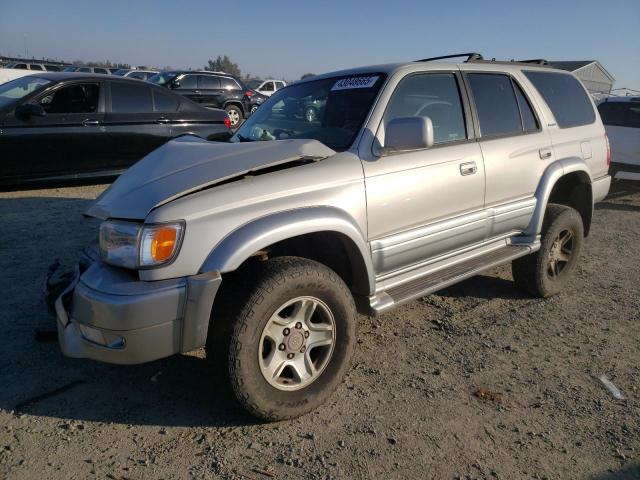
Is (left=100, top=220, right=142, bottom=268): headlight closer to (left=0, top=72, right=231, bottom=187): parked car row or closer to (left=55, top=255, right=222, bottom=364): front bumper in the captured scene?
(left=55, top=255, right=222, bottom=364): front bumper

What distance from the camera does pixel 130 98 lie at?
713 centimetres

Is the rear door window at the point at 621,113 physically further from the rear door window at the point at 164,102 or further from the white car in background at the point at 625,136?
the rear door window at the point at 164,102

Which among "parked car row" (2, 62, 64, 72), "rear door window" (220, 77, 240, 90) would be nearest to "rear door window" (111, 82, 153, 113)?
"rear door window" (220, 77, 240, 90)

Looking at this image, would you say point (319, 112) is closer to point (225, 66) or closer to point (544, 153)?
point (544, 153)

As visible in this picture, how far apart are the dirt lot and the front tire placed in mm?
151

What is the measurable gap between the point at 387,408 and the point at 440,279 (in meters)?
0.98

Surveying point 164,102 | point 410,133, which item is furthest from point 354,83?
point 164,102

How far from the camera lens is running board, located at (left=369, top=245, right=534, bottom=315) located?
2.96 m

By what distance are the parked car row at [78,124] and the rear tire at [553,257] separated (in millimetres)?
3890

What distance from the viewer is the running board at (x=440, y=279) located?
2955mm

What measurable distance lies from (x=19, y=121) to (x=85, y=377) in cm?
458

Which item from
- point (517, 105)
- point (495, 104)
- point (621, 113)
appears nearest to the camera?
point (495, 104)

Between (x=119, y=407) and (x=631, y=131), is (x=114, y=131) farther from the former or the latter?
(x=631, y=131)

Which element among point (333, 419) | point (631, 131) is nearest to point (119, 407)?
point (333, 419)
